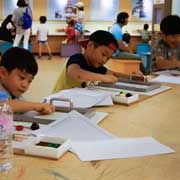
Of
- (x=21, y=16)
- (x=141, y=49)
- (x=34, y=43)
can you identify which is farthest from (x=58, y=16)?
(x=21, y=16)

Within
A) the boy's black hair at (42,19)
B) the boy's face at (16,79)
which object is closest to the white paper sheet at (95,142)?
the boy's face at (16,79)

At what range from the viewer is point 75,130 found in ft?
4.62

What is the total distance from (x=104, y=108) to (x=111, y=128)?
0.34 metres

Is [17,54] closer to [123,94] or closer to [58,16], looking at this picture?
[123,94]

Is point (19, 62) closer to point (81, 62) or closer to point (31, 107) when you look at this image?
point (31, 107)

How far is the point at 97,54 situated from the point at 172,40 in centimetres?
110

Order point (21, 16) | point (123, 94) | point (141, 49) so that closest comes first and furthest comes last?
point (123, 94), point (21, 16), point (141, 49)

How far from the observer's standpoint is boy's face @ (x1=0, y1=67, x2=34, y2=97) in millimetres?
1690

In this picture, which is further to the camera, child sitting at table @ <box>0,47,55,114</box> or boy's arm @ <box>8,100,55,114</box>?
child sitting at table @ <box>0,47,55,114</box>

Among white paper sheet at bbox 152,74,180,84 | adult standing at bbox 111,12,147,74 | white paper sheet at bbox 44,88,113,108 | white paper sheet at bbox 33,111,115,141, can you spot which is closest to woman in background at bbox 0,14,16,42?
adult standing at bbox 111,12,147,74

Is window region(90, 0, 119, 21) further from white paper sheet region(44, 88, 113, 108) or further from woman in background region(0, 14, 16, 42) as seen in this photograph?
white paper sheet region(44, 88, 113, 108)

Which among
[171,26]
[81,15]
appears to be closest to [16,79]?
[171,26]

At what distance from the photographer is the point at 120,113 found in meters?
1.78

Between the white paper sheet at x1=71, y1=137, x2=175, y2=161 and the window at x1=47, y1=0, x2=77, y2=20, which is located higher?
the window at x1=47, y1=0, x2=77, y2=20
